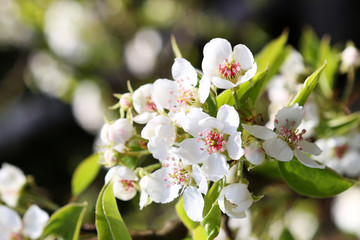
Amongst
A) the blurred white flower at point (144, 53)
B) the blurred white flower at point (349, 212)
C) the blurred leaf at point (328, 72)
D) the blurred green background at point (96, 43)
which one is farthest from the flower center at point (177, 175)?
the blurred white flower at point (144, 53)

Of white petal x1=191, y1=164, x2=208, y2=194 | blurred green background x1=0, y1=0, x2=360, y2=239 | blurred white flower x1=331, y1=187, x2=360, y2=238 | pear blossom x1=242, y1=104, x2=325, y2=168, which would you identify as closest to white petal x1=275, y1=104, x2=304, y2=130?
pear blossom x1=242, y1=104, x2=325, y2=168

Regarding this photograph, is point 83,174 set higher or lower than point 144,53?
higher

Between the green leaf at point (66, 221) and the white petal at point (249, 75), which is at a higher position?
the white petal at point (249, 75)

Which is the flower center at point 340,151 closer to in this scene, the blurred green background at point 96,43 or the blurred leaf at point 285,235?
the blurred leaf at point 285,235

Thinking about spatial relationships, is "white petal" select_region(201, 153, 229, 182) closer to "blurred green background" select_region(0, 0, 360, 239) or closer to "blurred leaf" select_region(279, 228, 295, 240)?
"blurred leaf" select_region(279, 228, 295, 240)

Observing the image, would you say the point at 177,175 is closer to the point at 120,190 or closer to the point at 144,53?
the point at 120,190

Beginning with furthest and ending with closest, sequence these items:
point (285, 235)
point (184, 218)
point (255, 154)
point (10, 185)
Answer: point (285, 235)
point (10, 185)
point (184, 218)
point (255, 154)

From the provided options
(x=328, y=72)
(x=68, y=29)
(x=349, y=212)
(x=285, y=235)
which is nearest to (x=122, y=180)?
(x=285, y=235)
